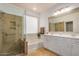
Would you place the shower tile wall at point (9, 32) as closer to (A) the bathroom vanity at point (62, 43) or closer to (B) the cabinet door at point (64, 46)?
(A) the bathroom vanity at point (62, 43)

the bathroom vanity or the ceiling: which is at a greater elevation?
the ceiling

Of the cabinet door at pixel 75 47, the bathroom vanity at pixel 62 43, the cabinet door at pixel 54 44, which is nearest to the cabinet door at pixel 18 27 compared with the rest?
the bathroom vanity at pixel 62 43

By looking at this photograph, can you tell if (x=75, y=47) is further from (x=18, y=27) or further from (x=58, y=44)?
(x=18, y=27)

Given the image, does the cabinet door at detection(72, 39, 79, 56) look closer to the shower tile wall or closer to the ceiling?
the ceiling

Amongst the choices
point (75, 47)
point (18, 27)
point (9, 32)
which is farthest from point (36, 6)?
point (75, 47)

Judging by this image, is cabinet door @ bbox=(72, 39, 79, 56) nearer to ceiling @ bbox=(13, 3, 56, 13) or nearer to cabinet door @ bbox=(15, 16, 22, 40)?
ceiling @ bbox=(13, 3, 56, 13)

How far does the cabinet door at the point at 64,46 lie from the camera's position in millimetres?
1363

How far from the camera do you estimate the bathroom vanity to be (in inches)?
52.1

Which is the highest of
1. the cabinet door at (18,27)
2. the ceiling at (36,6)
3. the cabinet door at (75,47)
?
the ceiling at (36,6)

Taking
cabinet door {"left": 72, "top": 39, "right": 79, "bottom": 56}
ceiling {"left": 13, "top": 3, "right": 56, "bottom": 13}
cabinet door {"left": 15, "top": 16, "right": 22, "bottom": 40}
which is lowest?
cabinet door {"left": 72, "top": 39, "right": 79, "bottom": 56}

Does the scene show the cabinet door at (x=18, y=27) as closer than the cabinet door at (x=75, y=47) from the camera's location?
No

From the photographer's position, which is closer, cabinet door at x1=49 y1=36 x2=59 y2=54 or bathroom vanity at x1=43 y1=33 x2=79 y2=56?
bathroom vanity at x1=43 y1=33 x2=79 y2=56

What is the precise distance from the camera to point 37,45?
1.52m

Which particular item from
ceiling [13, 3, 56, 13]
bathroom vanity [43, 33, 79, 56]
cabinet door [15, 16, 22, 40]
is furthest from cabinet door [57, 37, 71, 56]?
cabinet door [15, 16, 22, 40]
